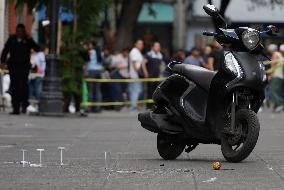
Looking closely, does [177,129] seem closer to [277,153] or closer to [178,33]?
[277,153]

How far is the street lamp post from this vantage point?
22672 millimetres

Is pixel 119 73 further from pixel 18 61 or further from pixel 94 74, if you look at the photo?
pixel 18 61

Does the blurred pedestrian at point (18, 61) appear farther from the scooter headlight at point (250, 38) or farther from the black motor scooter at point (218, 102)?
the scooter headlight at point (250, 38)

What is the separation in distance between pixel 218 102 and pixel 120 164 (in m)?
1.23

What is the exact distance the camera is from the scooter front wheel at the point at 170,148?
1209 centimetres

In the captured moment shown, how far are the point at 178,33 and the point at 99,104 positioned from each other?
98.0ft

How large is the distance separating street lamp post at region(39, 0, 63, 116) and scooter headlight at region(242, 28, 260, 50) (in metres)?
11.2

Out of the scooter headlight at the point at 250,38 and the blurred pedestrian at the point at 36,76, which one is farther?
the blurred pedestrian at the point at 36,76

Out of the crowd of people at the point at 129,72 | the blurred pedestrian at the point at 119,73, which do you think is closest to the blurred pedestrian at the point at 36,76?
the crowd of people at the point at 129,72

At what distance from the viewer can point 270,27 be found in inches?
466

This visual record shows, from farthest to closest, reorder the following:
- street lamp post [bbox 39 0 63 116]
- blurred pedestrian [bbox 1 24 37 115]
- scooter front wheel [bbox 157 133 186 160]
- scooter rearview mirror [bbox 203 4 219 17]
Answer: blurred pedestrian [bbox 1 24 37 115]
street lamp post [bbox 39 0 63 116]
scooter front wheel [bbox 157 133 186 160]
scooter rearview mirror [bbox 203 4 219 17]

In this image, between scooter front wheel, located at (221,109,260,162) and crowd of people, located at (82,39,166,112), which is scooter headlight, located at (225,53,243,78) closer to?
scooter front wheel, located at (221,109,260,162)

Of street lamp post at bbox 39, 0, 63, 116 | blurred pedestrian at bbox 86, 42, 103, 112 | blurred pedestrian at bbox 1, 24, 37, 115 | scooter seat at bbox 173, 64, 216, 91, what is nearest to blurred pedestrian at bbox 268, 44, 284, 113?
blurred pedestrian at bbox 86, 42, 103, 112

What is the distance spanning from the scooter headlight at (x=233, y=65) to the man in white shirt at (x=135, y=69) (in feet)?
54.4
